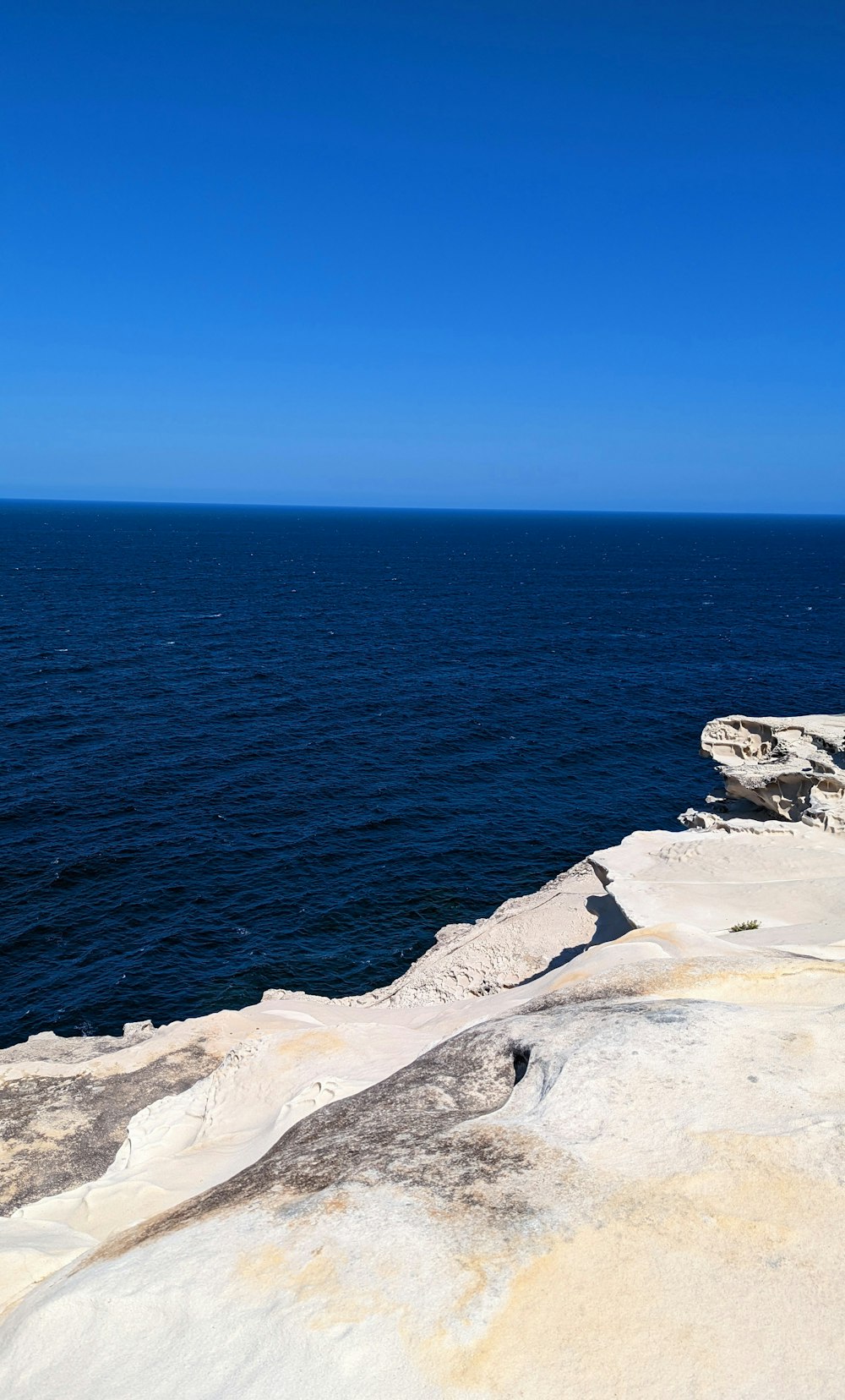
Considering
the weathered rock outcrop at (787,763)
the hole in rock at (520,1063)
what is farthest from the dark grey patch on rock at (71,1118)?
the weathered rock outcrop at (787,763)

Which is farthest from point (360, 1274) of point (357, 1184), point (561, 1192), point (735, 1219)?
point (735, 1219)

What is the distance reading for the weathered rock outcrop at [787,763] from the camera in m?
41.4

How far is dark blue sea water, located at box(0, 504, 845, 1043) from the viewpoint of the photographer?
45.1m

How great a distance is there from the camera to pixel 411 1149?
1391 centimetres

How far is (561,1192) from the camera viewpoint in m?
12.4

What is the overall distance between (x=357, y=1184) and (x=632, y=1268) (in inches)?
160

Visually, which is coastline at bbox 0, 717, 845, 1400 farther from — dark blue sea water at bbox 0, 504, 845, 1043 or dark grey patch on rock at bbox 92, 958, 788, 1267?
dark blue sea water at bbox 0, 504, 845, 1043

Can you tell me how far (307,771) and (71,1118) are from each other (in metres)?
44.0

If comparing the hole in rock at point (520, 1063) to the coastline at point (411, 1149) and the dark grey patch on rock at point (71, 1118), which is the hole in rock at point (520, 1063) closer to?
the coastline at point (411, 1149)

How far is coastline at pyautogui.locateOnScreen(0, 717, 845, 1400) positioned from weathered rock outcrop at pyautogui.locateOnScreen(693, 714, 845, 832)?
12195 mm

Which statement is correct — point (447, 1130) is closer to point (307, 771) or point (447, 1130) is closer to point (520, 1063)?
point (520, 1063)

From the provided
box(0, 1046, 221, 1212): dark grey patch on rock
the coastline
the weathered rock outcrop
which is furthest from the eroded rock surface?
the weathered rock outcrop

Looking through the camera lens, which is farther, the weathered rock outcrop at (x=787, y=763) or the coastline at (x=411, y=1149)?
the weathered rock outcrop at (x=787, y=763)

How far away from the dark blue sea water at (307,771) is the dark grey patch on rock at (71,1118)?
1475 cm
